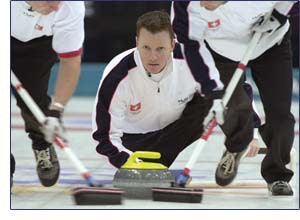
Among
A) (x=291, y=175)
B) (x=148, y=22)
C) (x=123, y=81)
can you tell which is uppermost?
(x=148, y=22)

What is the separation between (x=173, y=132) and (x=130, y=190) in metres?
0.33

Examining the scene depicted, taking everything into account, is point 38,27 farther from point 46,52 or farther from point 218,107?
point 218,107

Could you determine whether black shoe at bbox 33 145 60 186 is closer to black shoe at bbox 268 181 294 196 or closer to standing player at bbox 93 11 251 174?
standing player at bbox 93 11 251 174

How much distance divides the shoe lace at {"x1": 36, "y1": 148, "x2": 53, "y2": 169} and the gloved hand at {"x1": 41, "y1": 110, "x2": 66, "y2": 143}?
0.15 m

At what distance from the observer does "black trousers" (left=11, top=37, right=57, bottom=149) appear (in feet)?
9.09

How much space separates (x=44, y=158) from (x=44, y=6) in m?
0.53

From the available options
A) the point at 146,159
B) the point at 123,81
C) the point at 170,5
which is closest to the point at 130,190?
the point at 146,159

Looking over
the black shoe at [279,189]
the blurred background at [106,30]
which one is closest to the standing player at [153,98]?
the black shoe at [279,189]

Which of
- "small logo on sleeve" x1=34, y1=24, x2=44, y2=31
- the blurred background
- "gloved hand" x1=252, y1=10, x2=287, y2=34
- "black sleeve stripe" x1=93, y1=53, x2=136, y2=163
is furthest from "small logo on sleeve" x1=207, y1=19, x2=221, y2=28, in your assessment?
the blurred background

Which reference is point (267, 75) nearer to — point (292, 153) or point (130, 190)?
point (292, 153)

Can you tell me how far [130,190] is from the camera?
287 centimetres

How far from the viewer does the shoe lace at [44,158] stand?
2900 millimetres

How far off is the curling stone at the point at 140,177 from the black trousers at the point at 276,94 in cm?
44

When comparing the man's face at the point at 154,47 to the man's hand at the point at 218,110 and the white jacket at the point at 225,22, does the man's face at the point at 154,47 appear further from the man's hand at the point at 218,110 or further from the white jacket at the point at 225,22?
the man's hand at the point at 218,110
